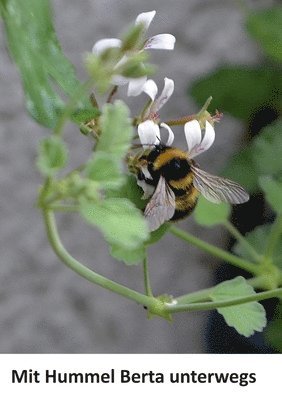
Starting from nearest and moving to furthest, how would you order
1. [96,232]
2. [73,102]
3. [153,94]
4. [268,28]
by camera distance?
[73,102]
[153,94]
[268,28]
[96,232]

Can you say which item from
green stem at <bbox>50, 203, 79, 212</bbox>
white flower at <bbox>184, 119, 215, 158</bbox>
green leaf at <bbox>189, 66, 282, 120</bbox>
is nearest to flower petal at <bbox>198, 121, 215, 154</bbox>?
white flower at <bbox>184, 119, 215, 158</bbox>

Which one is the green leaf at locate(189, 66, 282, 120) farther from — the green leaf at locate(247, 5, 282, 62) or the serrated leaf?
the serrated leaf

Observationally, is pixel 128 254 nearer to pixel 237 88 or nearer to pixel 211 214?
pixel 211 214

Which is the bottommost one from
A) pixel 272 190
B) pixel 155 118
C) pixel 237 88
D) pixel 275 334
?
pixel 275 334

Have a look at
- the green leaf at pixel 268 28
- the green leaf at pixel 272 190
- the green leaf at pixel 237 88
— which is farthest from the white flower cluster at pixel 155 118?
the green leaf at pixel 237 88

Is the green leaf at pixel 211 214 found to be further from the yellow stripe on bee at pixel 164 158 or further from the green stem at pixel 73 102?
the green stem at pixel 73 102

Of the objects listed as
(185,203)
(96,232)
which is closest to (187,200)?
(185,203)
